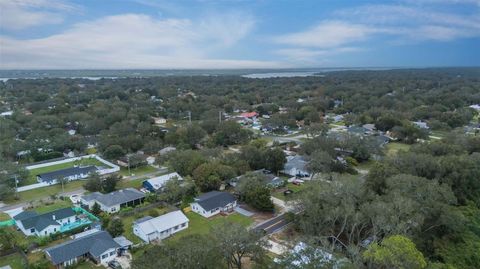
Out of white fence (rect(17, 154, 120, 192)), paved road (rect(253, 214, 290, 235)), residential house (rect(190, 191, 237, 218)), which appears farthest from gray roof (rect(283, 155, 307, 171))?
white fence (rect(17, 154, 120, 192))

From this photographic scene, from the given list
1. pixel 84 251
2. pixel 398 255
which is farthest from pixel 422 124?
pixel 84 251

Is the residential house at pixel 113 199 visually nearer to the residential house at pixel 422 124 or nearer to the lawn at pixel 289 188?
the lawn at pixel 289 188

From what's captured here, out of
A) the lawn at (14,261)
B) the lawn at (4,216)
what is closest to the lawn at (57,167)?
the lawn at (4,216)

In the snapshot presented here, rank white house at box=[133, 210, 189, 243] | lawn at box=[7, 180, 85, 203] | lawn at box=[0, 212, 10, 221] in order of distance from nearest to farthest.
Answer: white house at box=[133, 210, 189, 243] < lawn at box=[0, 212, 10, 221] < lawn at box=[7, 180, 85, 203]

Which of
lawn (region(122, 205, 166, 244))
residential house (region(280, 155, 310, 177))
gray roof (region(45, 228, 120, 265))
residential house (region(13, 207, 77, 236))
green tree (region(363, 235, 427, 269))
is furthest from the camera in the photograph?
residential house (region(280, 155, 310, 177))

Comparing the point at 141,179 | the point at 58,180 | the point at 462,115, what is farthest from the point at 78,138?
the point at 462,115

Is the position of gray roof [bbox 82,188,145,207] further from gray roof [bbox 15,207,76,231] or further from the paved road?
the paved road

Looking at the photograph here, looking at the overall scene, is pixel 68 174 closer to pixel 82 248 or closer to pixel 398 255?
pixel 82 248
